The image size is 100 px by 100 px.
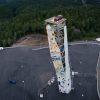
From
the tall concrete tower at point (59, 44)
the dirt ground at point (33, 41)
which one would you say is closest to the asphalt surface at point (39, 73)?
the dirt ground at point (33, 41)

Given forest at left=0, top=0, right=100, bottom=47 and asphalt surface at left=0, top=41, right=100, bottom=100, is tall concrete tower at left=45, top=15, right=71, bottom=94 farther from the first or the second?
forest at left=0, top=0, right=100, bottom=47

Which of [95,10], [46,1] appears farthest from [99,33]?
[46,1]

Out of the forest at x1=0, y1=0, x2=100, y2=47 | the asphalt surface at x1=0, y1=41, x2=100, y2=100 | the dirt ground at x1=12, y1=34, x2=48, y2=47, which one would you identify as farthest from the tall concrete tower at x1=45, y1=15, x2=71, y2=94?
the forest at x1=0, y1=0, x2=100, y2=47

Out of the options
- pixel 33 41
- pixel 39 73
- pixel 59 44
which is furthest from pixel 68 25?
pixel 59 44

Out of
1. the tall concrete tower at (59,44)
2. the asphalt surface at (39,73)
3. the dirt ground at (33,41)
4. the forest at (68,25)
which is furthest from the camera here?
the forest at (68,25)

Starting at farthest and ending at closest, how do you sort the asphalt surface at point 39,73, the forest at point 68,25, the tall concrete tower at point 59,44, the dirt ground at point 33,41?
the forest at point 68,25 < the dirt ground at point 33,41 < the asphalt surface at point 39,73 < the tall concrete tower at point 59,44

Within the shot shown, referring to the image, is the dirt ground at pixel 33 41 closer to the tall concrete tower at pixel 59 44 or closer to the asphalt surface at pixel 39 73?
the asphalt surface at pixel 39 73
